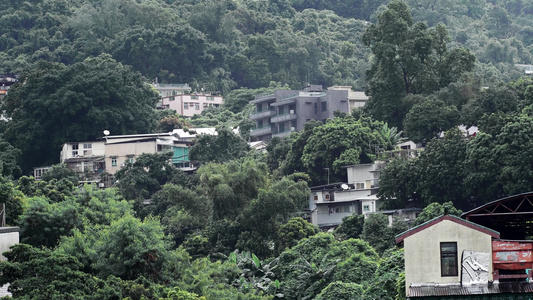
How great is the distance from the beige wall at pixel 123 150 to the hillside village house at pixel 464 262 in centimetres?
4502

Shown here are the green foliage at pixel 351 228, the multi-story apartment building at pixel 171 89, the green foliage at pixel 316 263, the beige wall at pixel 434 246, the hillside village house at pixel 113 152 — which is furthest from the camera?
the multi-story apartment building at pixel 171 89

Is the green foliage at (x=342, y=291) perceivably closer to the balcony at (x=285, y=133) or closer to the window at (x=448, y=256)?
the window at (x=448, y=256)

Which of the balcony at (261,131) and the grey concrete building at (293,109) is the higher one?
the grey concrete building at (293,109)

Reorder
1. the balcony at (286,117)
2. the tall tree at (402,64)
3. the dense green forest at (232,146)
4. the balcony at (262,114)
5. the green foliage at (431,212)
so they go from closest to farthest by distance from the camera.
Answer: the dense green forest at (232,146) → the green foliage at (431,212) → the tall tree at (402,64) → the balcony at (286,117) → the balcony at (262,114)

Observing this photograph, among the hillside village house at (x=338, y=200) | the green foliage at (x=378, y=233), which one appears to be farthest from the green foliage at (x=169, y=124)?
the green foliage at (x=378, y=233)

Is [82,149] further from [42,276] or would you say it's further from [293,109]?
[42,276]

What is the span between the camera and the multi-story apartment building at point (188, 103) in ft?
298

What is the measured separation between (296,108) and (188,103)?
1764 cm

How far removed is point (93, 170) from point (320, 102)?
52.5ft

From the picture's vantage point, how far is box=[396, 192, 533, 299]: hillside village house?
23.9 meters

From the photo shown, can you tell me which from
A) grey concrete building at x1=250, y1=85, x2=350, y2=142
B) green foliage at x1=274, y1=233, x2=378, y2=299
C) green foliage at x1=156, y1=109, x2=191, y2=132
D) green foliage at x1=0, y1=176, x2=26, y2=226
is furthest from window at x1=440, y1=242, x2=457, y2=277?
green foliage at x1=156, y1=109, x2=191, y2=132

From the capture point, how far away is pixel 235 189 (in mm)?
53844

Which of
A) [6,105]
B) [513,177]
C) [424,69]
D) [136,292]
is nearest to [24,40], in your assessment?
[6,105]

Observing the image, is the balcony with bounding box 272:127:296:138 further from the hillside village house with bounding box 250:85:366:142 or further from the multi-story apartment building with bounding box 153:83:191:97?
the multi-story apartment building with bounding box 153:83:191:97
